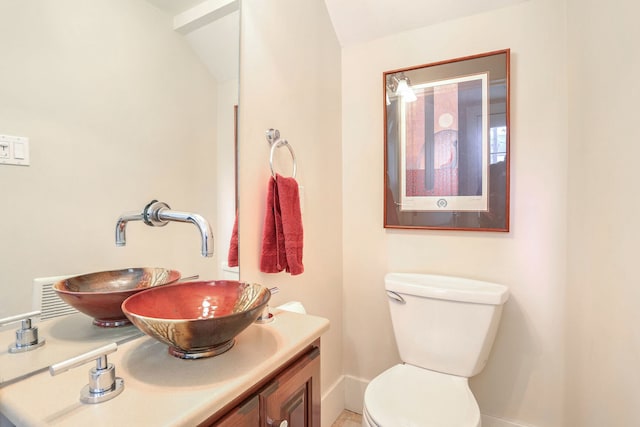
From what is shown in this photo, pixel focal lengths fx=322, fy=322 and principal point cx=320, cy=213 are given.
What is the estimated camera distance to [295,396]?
0.80 meters

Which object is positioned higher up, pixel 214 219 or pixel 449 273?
pixel 214 219

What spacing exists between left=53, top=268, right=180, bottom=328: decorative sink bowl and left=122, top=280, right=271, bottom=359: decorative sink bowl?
74 mm

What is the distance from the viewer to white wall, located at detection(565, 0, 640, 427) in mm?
880

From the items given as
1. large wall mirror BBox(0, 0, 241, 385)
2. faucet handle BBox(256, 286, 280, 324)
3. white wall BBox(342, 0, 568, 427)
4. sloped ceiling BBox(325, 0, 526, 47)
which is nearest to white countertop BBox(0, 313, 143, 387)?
large wall mirror BBox(0, 0, 241, 385)

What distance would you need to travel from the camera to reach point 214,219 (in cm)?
107

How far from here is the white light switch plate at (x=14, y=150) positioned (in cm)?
62

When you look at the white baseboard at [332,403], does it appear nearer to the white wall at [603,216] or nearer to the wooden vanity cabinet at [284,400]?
the wooden vanity cabinet at [284,400]

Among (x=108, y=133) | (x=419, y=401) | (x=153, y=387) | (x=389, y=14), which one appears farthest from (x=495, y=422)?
(x=389, y=14)

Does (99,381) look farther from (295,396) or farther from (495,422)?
(495,422)

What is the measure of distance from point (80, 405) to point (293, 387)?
43 cm

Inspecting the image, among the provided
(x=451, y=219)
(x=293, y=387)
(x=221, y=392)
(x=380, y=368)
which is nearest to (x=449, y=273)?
(x=451, y=219)

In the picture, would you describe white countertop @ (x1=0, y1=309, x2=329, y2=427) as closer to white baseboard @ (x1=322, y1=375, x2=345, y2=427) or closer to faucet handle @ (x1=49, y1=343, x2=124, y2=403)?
faucet handle @ (x1=49, y1=343, x2=124, y2=403)

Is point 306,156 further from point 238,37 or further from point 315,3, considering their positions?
point 315,3

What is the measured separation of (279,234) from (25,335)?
742 millimetres
